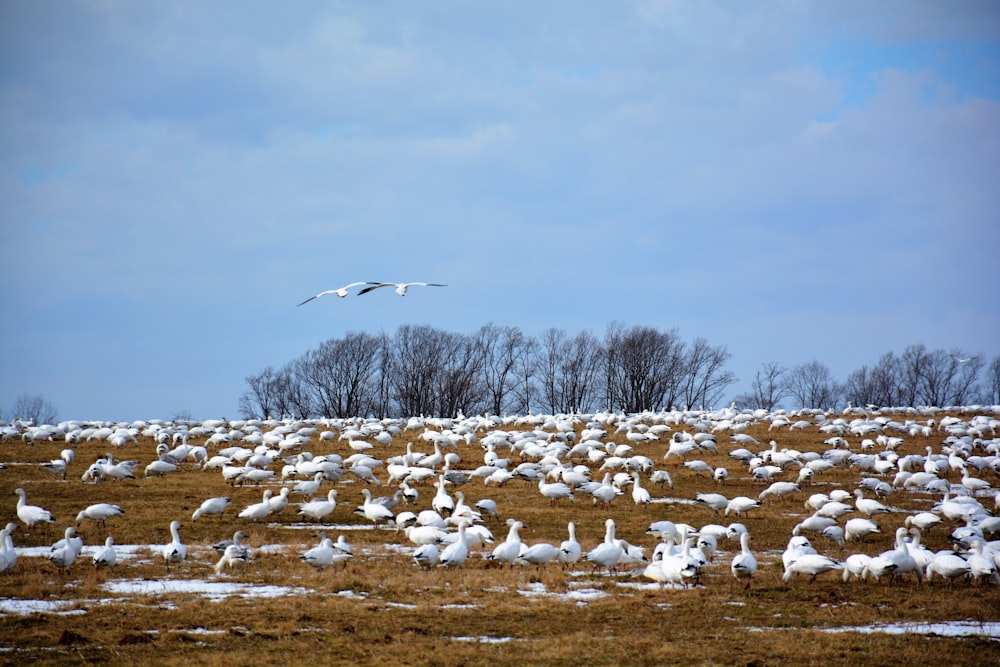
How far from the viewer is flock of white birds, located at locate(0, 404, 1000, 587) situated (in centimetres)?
1445

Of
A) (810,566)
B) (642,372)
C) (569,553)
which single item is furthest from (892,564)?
(642,372)

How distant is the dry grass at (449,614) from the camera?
966cm

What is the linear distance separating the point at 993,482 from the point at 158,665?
26691mm

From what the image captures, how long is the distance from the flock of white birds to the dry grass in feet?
1.23

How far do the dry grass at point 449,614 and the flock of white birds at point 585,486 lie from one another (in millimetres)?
376

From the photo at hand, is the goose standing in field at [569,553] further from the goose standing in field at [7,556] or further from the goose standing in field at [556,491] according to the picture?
the goose standing in field at [7,556]

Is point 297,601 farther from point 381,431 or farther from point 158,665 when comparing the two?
point 381,431

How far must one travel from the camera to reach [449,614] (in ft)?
38.2

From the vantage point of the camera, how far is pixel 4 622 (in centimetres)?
1070

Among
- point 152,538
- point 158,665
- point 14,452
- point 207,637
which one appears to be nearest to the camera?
point 158,665

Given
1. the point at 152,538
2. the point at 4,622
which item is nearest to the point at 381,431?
the point at 152,538

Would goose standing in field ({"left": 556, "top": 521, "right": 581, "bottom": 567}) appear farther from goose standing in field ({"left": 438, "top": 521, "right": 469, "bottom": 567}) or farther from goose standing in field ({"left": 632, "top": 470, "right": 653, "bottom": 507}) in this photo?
goose standing in field ({"left": 632, "top": 470, "right": 653, "bottom": 507})

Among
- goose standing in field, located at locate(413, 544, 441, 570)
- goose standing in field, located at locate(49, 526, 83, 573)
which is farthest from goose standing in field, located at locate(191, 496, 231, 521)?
goose standing in field, located at locate(413, 544, 441, 570)

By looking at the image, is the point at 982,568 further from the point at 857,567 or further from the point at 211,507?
the point at 211,507
